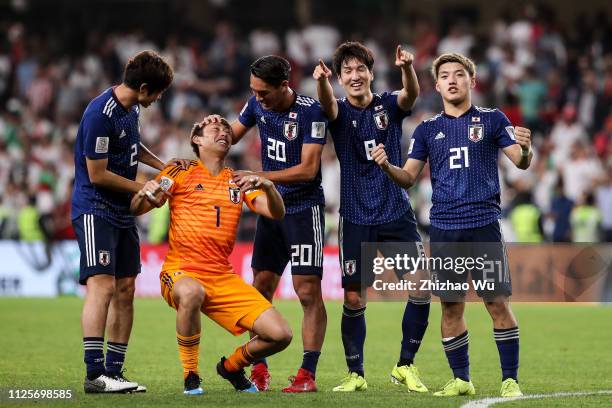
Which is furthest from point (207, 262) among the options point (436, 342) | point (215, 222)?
point (436, 342)

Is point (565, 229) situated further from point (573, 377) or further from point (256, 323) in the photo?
point (256, 323)

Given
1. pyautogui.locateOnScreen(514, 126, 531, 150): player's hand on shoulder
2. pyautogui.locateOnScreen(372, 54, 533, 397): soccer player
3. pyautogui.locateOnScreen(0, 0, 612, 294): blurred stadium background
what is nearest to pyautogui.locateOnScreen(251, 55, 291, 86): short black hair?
pyautogui.locateOnScreen(372, 54, 533, 397): soccer player

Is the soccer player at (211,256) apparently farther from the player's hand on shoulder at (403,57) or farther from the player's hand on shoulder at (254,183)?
the player's hand on shoulder at (403,57)

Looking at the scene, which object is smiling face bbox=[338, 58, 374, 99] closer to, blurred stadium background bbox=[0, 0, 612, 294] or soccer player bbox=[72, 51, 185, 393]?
soccer player bbox=[72, 51, 185, 393]

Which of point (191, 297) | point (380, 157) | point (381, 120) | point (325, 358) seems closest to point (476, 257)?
point (380, 157)

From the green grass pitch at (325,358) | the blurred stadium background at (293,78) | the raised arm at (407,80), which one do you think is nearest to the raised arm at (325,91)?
the raised arm at (407,80)

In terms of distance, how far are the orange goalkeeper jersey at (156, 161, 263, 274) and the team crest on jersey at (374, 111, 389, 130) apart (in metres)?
1.16

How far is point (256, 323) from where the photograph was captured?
27.1ft

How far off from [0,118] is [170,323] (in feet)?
34.6

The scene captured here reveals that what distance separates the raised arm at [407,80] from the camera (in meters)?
8.50

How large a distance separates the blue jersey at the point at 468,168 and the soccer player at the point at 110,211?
2086 mm

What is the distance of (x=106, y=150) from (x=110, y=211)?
462 millimetres

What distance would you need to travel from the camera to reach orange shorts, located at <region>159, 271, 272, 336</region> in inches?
327

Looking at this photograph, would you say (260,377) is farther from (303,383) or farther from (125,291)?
(125,291)
